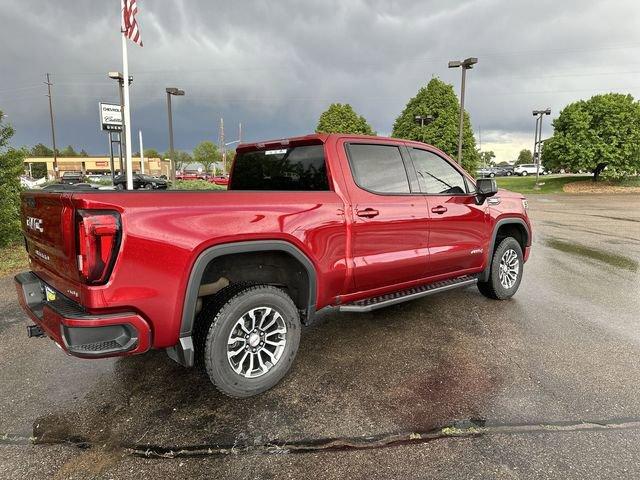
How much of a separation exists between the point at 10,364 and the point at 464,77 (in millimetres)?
19493

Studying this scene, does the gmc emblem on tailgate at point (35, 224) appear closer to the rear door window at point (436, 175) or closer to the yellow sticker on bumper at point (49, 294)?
the yellow sticker on bumper at point (49, 294)

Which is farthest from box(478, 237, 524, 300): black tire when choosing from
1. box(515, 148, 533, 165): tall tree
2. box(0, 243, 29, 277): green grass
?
box(515, 148, 533, 165): tall tree

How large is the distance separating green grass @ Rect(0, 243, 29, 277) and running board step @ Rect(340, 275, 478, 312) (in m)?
6.08

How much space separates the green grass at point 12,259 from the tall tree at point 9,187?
22 cm

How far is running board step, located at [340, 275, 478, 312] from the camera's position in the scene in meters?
3.61

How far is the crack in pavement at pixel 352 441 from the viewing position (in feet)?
8.09

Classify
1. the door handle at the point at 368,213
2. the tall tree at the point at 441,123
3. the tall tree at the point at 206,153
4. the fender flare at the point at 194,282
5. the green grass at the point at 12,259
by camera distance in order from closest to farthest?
the fender flare at the point at 194,282 < the door handle at the point at 368,213 < the green grass at the point at 12,259 < the tall tree at the point at 441,123 < the tall tree at the point at 206,153

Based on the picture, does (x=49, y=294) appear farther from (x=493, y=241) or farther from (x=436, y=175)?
(x=493, y=241)

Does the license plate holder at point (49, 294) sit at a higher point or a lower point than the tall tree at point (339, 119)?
lower

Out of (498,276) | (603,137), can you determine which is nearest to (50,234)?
(498,276)

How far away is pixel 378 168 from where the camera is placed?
3879 millimetres

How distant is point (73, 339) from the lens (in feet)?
7.87

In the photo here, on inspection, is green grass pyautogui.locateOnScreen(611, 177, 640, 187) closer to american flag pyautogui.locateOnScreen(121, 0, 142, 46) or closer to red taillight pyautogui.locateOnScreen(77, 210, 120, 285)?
american flag pyautogui.locateOnScreen(121, 0, 142, 46)

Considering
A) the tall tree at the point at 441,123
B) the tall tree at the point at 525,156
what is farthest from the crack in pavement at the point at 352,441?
the tall tree at the point at 525,156
